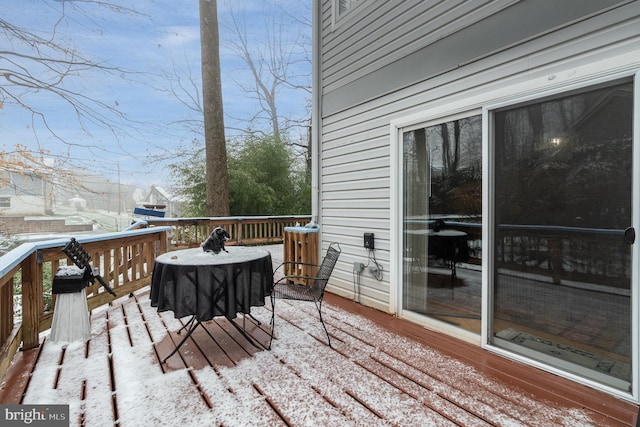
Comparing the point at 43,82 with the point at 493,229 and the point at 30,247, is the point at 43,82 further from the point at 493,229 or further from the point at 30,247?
the point at 493,229

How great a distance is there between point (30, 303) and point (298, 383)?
7.75 feet

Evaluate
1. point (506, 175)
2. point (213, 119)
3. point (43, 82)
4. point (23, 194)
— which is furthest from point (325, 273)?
point (43, 82)

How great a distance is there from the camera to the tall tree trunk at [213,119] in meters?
8.61

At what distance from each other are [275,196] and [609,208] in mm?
8511

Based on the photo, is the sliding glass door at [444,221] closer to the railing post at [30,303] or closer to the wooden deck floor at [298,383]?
the wooden deck floor at [298,383]

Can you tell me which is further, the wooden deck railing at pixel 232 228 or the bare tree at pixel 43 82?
the wooden deck railing at pixel 232 228

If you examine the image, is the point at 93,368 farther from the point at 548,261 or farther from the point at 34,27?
the point at 34,27

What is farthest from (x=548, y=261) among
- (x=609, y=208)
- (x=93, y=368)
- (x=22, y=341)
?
(x=22, y=341)

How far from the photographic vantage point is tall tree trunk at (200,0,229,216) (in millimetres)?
8609

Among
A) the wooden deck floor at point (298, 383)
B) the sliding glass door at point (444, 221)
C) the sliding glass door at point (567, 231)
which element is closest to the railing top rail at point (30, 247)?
the wooden deck floor at point (298, 383)

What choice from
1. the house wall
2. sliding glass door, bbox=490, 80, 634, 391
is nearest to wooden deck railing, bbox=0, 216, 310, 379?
the house wall

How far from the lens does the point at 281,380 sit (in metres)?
2.31

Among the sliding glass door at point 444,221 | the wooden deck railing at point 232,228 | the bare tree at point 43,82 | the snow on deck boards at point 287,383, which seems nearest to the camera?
the snow on deck boards at point 287,383

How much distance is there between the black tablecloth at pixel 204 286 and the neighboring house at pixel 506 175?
66.5 inches
